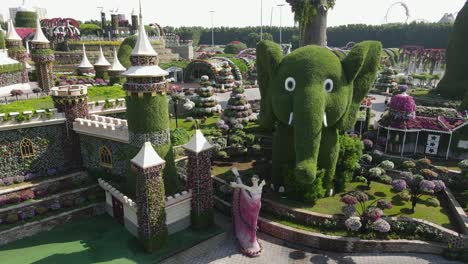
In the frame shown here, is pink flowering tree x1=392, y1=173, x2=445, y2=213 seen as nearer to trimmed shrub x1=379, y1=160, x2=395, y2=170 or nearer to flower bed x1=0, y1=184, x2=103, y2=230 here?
trimmed shrub x1=379, y1=160, x2=395, y2=170

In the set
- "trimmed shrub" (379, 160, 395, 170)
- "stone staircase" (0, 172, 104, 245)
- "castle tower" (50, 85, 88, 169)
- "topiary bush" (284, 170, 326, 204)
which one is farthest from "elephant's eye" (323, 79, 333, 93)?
"castle tower" (50, 85, 88, 169)

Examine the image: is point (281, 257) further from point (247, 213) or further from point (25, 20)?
point (25, 20)

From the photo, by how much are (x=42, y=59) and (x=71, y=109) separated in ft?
30.5

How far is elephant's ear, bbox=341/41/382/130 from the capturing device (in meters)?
16.5

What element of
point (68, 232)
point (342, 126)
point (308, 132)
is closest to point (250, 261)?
point (308, 132)

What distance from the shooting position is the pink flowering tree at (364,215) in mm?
15695

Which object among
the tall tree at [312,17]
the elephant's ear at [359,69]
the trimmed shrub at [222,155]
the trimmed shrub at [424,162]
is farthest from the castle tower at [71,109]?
the trimmed shrub at [424,162]

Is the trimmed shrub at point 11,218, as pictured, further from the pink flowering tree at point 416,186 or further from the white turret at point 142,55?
the pink flowering tree at point 416,186

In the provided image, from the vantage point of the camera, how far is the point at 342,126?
17.4 m

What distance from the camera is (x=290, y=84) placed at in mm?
16281

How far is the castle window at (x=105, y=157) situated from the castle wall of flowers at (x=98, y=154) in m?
0.12

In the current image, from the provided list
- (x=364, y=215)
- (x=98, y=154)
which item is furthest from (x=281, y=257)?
(x=98, y=154)

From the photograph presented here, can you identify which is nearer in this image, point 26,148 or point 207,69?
point 26,148

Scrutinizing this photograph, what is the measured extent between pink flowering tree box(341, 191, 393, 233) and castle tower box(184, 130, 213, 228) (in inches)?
264
